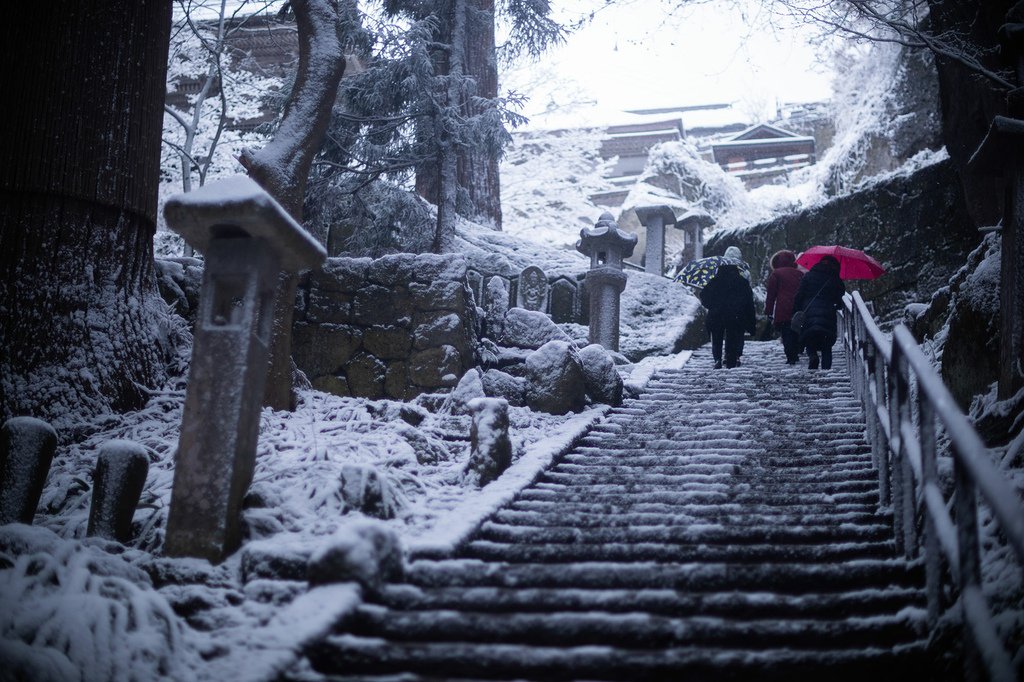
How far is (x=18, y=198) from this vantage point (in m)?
5.67

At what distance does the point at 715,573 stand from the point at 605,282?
Result: 736cm

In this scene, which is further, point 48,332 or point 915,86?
point 915,86

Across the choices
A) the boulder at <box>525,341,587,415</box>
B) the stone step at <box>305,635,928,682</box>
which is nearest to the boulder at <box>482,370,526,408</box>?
the boulder at <box>525,341,587,415</box>

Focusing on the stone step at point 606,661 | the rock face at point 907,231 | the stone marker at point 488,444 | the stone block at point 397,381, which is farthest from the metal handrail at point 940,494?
the rock face at point 907,231

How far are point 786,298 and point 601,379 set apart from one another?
11.0 feet

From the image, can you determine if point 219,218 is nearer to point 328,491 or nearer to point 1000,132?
point 328,491

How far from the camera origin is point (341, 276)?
7.97 metres

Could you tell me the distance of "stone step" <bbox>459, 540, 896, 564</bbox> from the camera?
3.79 metres

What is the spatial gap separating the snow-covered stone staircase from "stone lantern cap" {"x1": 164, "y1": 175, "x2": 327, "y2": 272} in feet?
6.53

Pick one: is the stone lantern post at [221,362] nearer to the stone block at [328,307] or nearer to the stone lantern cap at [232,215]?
the stone lantern cap at [232,215]

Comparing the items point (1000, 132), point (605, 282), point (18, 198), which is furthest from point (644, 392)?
point (18, 198)

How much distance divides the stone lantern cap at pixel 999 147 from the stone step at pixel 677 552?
276 centimetres

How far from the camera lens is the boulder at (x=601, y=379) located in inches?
315

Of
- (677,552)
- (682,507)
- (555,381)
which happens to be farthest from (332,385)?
(677,552)
